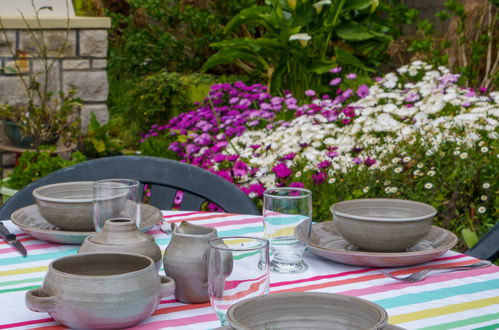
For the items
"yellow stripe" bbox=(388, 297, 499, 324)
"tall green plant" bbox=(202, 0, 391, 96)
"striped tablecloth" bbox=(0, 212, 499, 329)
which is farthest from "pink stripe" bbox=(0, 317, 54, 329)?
"tall green plant" bbox=(202, 0, 391, 96)

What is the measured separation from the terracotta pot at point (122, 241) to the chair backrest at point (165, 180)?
742mm

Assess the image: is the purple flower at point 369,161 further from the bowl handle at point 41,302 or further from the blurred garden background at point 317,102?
the bowl handle at point 41,302

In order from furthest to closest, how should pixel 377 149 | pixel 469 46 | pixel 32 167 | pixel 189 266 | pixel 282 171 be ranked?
pixel 469 46, pixel 32 167, pixel 377 149, pixel 282 171, pixel 189 266

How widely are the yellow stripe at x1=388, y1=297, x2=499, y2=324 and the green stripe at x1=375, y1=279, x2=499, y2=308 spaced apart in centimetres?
4

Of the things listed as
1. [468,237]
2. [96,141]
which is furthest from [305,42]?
[468,237]

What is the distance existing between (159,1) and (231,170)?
3789mm

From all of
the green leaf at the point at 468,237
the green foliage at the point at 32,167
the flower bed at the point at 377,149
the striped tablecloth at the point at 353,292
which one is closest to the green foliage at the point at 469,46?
the flower bed at the point at 377,149

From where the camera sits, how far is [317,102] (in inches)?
185

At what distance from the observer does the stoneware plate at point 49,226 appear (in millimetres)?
1410

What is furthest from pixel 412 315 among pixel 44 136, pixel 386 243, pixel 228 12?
pixel 228 12

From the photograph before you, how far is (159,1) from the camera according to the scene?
7113 millimetres

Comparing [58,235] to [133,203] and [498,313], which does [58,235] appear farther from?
[498,313]

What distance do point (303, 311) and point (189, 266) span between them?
0.28m

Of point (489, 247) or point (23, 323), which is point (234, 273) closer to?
point (23, 323)
